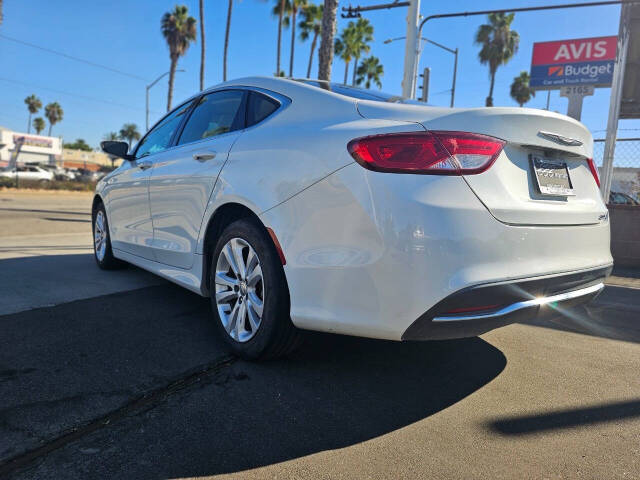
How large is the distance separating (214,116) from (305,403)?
2.15 meters

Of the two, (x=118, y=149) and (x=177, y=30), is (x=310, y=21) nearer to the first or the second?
(x=177, y=30)

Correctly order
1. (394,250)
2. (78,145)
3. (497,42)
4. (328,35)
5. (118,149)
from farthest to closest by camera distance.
Answer: 1. (78,145)
2. (497,42)
3. (328,35)
4. (118,149)
5. (394,250)

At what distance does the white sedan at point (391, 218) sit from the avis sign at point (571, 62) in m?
13.9

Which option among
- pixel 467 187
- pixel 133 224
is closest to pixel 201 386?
pixel 467 187

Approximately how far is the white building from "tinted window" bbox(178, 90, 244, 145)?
58504 millimetres

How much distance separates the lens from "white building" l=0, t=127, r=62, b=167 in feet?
181

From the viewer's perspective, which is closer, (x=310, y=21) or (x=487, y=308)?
(x=487, y=308)

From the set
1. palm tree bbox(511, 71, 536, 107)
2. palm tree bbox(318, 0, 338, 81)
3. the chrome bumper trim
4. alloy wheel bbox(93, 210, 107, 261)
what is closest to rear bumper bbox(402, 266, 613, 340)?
the chrome bumper trim

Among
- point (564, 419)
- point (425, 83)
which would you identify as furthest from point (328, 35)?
point (564, 419)

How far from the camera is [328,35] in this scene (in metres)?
11.0

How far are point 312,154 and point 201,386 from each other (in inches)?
50.1

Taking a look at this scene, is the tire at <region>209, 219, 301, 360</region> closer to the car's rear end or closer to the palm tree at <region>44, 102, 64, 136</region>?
the car's rear end

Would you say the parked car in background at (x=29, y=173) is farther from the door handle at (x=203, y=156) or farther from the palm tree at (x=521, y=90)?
the palm tree at (x=521, y=90)

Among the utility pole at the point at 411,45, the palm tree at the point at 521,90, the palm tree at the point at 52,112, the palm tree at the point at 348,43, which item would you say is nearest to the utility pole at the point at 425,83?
the utility pole at the point at 411,45
